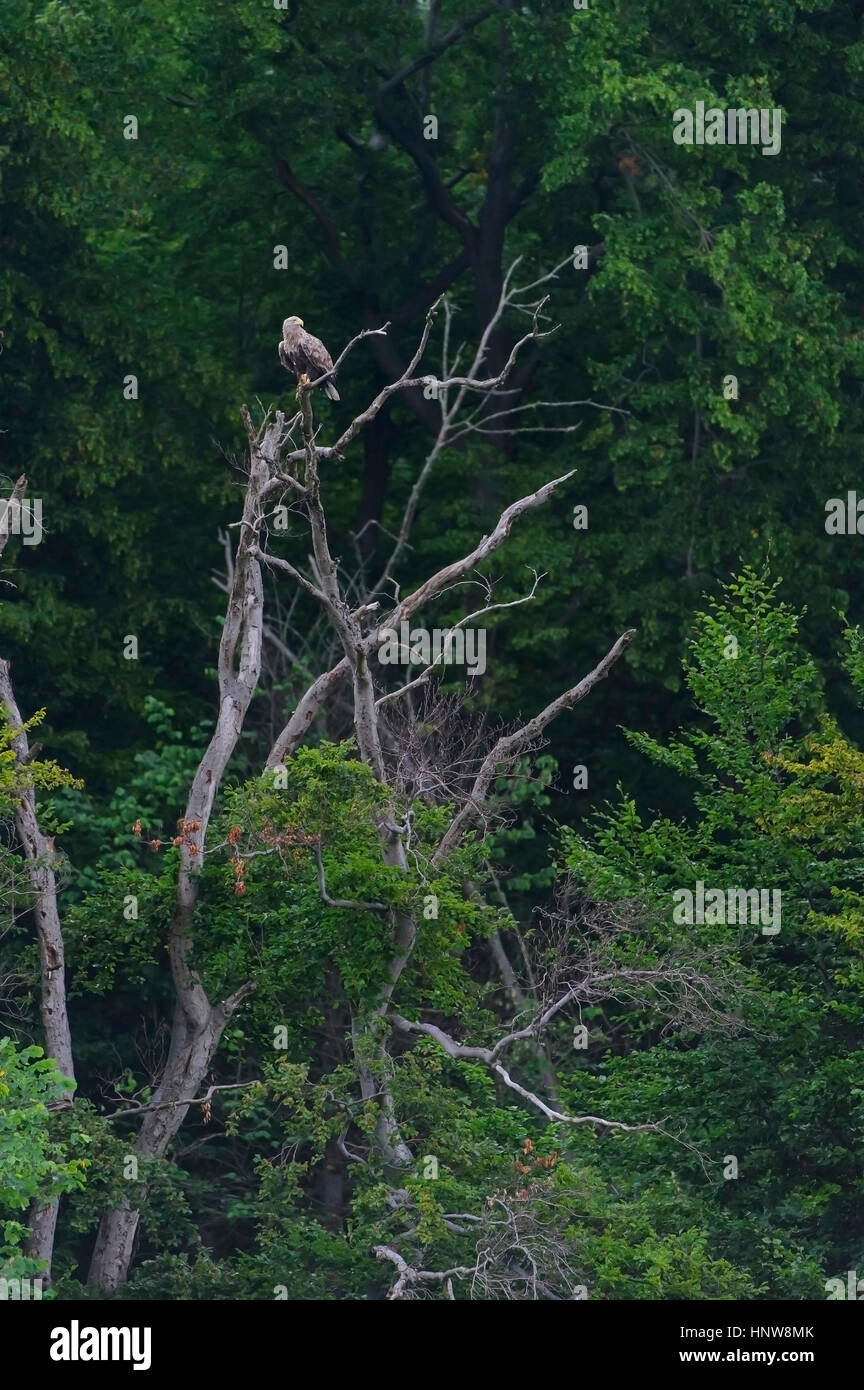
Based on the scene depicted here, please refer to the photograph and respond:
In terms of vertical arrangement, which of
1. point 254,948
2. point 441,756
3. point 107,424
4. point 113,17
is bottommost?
point 254,948

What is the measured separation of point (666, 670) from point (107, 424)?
19.2 ft

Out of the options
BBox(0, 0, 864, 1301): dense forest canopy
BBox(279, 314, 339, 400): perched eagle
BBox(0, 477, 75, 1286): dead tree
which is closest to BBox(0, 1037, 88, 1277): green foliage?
BBox(0, 0, 864, 1301): dense forest canopy

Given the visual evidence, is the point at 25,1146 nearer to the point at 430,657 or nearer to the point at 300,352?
the point at 300,352

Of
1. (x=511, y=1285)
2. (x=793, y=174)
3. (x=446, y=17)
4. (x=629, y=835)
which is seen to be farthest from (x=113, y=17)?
(x=511, y=1285)

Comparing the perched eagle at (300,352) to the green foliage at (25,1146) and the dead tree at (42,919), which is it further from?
the green foliage at (25,1146)

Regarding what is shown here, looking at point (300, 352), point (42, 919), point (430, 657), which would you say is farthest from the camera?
point (430, 657)

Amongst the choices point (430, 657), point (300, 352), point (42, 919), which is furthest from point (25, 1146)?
point (430, 657)

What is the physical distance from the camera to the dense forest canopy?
18.7 m

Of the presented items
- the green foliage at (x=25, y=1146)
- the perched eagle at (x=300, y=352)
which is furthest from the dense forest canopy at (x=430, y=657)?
the perched eagle at (x=300, y=352)

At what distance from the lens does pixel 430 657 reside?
24047 millimetres

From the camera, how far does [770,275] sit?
74.5 ft

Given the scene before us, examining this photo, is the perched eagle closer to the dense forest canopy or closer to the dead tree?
the dense forest canopy

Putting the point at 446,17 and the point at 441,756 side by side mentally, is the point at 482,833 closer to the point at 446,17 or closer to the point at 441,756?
the point at 441,756

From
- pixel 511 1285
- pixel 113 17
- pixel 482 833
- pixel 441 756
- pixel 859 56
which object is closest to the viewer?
pixel 511 1285
